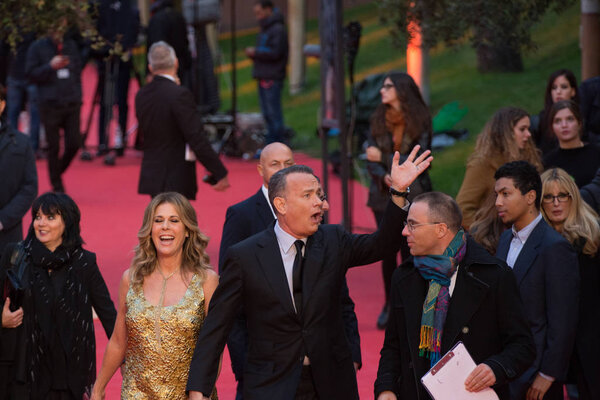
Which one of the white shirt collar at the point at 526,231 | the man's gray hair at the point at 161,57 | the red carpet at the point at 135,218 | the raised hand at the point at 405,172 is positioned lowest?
the red carpet at the point at 135,218

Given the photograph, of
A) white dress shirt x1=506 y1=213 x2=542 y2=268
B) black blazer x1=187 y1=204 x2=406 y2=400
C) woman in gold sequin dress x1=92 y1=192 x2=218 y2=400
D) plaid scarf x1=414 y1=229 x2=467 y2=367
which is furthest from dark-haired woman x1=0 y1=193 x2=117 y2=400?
white dress shirt x1=506 y1=213 x2=542 y2=268

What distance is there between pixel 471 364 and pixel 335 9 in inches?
236

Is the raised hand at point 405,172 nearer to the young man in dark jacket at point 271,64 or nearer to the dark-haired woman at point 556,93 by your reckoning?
the dark-haired woman at point 556,93

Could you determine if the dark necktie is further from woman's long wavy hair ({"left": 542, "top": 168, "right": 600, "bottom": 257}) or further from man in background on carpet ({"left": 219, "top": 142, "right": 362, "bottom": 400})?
woman's long wavy hair ({"left": 542, "top": 168, "right": 600, "bottom": 257})

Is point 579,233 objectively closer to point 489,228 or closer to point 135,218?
point 489,228

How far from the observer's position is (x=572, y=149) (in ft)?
25.8

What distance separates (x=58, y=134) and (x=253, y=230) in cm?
809

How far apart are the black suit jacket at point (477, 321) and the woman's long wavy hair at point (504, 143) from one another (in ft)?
8.61

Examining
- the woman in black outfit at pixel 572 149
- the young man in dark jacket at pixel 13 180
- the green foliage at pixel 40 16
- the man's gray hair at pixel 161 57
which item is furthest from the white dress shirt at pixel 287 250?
the green foliage at pixel 40 16

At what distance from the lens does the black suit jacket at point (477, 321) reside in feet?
15.4

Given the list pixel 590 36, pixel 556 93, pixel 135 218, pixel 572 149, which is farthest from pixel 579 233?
pixel 135 218

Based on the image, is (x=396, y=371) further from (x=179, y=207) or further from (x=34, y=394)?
(x=34, y=394)

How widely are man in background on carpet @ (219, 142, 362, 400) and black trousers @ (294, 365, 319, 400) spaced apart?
365 mm

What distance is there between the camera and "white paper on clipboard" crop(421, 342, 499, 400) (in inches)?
180
